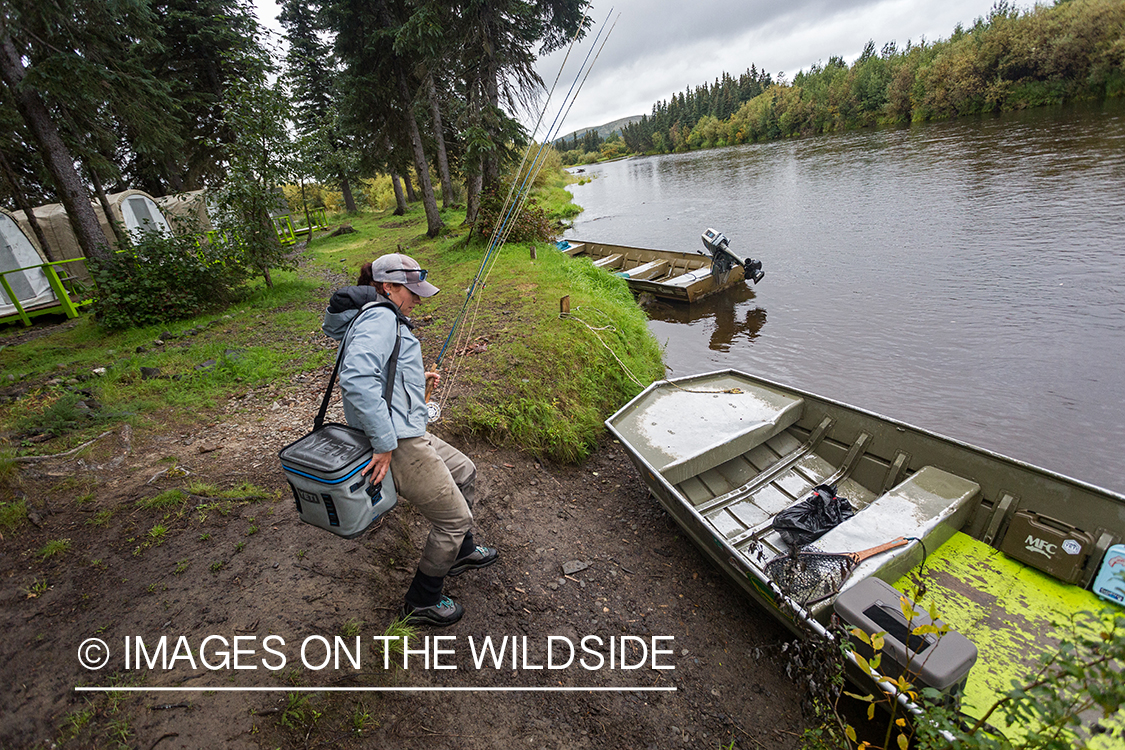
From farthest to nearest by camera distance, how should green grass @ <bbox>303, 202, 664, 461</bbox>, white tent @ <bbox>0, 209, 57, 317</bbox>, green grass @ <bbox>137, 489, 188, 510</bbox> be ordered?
white tent @ <bbox>0, 209, 57, 317</bbox>
green grass @ <bbox>303, 202, 664, 461</bbox>
green grass @ <bbox>137, 489, 188, 510</bbox>

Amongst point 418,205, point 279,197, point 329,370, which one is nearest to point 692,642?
point 329,370

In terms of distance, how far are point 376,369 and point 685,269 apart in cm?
1493

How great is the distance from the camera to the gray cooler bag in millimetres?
2764

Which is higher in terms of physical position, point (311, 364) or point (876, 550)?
point (311, 364)

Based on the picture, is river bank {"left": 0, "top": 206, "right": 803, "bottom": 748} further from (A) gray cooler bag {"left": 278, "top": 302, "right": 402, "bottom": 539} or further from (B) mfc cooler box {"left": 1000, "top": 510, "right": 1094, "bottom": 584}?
(B) mfc cooler box {"left": 1000, "top": 510, "right": 1094, "bottom": 584}

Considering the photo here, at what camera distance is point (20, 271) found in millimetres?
11938

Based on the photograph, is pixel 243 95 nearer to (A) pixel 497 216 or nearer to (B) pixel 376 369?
(A) pixel 497 216

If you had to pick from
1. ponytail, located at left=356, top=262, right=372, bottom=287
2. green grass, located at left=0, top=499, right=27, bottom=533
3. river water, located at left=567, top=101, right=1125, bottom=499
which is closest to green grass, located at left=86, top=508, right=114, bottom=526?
A: green grass, located at left=0, top=499, right=27, bottom=533

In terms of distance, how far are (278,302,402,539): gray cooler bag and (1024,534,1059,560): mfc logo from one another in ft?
16.8

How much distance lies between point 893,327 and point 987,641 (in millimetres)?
9482

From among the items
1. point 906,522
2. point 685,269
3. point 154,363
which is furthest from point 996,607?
point 685,269

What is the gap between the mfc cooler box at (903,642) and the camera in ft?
9.00

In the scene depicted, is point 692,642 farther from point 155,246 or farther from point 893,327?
point 155,246

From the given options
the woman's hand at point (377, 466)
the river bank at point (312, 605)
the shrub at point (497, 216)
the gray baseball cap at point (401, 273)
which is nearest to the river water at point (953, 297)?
the shrub at point (497, 216)
